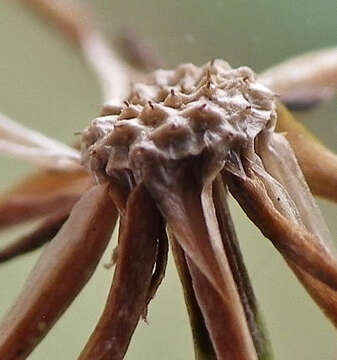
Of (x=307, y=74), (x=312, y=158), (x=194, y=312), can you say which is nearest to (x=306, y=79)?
(x=307, y=74)

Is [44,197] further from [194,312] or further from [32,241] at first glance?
[194,312]

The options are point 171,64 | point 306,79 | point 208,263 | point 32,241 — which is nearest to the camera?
point 208,263

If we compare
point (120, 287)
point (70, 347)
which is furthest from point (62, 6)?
point (120, 287)

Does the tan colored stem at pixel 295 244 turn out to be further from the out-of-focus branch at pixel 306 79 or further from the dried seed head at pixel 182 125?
the out-of-focus branch at pixel 306 79

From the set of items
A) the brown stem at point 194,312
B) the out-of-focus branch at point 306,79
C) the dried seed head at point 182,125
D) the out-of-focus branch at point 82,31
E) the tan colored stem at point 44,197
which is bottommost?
the brown stem at point 194,312

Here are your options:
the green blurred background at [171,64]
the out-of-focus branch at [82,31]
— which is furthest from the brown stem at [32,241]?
the out-of-focus branch at [82,31]

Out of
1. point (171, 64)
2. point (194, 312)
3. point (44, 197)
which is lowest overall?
point (194, 312)

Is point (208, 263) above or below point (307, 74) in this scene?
below
